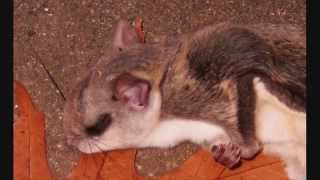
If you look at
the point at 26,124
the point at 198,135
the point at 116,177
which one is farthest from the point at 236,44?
the point at 26,124

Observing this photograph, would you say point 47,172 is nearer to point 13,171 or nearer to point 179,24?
point 13,171

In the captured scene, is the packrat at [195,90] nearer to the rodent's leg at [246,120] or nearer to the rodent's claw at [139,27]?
the rodent's leg at [246,120]

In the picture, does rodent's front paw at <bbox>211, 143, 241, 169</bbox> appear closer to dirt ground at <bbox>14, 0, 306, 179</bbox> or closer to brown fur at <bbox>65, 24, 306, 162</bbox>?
brown fur at <bbox>65, 24, 306, 162</bbox>

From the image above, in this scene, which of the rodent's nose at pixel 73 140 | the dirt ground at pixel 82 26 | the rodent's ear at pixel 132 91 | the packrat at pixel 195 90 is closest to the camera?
the rodent's ear at pixel 132 91

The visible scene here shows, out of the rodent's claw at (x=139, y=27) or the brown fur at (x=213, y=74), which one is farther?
the rodent's claw at (x=139, y=27)

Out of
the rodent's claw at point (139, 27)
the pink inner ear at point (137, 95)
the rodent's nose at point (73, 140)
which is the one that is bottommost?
the rodent's nose at point (73, 140)

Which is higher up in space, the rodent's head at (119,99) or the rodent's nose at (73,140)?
the rodent's head at (119,99)

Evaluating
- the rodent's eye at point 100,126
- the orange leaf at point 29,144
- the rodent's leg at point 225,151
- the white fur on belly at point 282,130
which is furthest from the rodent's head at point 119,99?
the white fur on belly at point 282,130

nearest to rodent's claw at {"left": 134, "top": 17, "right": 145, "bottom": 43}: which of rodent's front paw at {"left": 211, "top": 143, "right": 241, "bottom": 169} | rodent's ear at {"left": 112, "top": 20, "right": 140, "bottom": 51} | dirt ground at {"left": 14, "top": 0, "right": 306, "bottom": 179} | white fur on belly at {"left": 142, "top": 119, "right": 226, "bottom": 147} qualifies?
dirt ground at {"left": 14, "top": 0, "right": 306, "bottom": 179}
